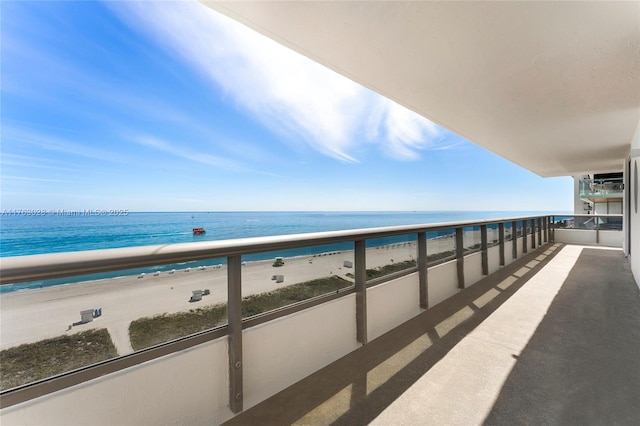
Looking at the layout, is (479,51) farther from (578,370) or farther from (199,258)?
(199,258)

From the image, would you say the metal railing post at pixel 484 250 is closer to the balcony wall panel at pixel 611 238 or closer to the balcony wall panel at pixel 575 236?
the balcony wall panel at pixel 575 236

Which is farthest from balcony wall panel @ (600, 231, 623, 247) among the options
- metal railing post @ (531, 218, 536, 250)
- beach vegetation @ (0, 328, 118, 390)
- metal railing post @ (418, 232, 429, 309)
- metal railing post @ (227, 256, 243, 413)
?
beach vegetation @ (0, 328, 118, 390)

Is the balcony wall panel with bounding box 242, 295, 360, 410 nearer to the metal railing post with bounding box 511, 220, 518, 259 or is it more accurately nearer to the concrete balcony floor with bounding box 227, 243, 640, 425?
the concrete balcony floor with bounding box 227, 243, 640, 425

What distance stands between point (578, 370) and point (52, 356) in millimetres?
2921

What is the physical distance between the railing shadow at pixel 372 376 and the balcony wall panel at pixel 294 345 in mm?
60

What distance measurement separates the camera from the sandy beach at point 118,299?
92cm

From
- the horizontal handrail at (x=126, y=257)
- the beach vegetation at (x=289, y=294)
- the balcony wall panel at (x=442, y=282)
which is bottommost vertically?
the balcony wall panel at (x=442, y=282)

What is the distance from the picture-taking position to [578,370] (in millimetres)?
1863

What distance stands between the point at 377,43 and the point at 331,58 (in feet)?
1.34

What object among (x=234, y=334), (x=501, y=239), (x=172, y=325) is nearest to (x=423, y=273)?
(x=234, y=334)

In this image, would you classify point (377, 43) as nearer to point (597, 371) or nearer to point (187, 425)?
point (187, 425)

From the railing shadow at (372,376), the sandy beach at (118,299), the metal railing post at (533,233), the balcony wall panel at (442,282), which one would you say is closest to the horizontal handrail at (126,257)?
the sandy beach at (118,299)

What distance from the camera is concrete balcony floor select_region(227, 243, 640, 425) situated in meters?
1.46

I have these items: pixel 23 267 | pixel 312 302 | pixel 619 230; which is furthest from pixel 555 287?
pixel 619 230
